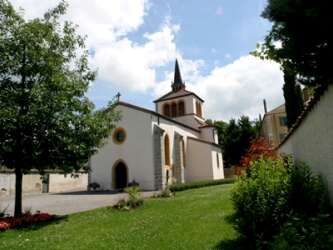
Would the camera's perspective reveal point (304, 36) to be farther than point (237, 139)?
No

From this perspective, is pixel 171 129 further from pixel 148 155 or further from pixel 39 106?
pixel 39 106

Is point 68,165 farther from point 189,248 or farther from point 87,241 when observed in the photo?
point 189,248

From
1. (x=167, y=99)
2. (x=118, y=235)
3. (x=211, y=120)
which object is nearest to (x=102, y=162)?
(x=167, y=99)

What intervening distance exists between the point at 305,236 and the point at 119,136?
2528 cm

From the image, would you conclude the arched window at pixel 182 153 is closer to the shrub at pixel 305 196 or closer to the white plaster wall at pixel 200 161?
the white plaster wall at pixel 200 161

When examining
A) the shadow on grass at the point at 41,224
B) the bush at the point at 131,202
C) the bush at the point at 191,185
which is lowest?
the shadow on grass at the point at 41,224

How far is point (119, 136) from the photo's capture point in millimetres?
29047

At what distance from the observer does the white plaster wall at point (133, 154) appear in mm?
27188

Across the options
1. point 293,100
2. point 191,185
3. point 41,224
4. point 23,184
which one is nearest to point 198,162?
point 191,185

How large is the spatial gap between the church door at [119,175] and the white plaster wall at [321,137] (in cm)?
2151

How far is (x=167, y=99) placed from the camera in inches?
1688

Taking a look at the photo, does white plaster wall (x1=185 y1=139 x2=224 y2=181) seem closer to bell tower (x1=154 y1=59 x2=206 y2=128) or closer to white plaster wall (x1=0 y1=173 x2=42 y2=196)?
bell tower (x1=154 y1=59 x2=206 y2=128)

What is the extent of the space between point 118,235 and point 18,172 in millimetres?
5830

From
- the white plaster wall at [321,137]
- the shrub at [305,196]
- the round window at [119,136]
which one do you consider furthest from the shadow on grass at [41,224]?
the round window at [119,136]
